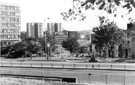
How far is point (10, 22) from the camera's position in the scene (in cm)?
12050

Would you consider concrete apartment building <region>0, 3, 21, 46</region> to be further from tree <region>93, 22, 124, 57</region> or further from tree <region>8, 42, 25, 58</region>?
tree <region>93, 22, 124, 57</region>

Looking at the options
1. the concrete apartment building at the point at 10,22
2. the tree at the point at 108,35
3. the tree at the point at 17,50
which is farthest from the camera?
the concrete apartment building at the point at 10,22

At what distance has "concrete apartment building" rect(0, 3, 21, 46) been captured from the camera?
116062 millimetres

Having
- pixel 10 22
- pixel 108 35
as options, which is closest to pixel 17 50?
pixel 108 35

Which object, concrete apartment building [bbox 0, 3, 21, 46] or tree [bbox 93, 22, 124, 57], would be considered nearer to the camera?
tree [bbox 93, 22, 124, 57]

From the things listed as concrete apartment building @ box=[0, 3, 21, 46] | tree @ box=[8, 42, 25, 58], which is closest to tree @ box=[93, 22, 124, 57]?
tree @ box=[8, 42, 25, 58]

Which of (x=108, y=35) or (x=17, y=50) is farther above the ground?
(x=108, y=35)

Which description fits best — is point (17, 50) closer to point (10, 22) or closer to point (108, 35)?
point (108, 35)

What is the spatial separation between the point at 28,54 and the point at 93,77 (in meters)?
44.9

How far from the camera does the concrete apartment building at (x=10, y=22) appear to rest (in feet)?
381

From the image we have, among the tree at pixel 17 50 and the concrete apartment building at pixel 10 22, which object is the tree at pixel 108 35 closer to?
the tree at pixel 17 50

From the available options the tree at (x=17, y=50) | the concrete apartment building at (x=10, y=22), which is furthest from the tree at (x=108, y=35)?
the concrete apartment building at (x=10, y=22)

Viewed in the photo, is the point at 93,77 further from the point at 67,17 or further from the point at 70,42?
the point at 70,42

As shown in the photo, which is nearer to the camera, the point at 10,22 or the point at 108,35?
the point at 108,35
